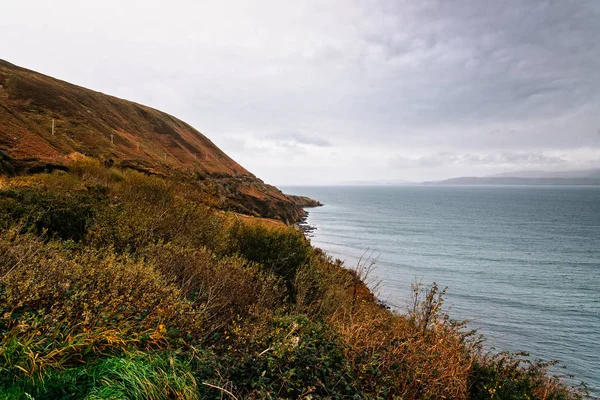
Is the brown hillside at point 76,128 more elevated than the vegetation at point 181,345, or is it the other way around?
the brown hillside at point 76,128

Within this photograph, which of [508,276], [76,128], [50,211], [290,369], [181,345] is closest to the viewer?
[290,369]

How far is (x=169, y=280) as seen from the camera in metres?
6.65

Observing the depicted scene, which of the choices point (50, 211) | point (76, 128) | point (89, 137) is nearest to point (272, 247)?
point (50, 211)

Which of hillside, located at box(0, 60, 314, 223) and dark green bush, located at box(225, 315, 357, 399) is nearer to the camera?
dark green bush, located at box(225, 315, 357, 399)

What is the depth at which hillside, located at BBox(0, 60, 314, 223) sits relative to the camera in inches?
936

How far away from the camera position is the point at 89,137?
45.1m

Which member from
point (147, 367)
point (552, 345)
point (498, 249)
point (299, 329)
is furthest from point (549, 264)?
point (147, 367)

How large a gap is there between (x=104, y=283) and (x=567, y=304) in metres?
36.0

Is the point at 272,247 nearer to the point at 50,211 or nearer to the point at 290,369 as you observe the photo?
the point at 50,211

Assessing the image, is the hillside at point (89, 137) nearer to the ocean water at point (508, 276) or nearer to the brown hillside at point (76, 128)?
the brown hillside at point (76, 128)

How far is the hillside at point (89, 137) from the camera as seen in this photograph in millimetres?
23766

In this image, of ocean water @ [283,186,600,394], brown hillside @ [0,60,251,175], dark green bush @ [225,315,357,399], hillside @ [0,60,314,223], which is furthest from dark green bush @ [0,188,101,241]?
ocean water @ [283,186,600,394]

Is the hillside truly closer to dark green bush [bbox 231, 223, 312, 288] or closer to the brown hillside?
the brown hillside

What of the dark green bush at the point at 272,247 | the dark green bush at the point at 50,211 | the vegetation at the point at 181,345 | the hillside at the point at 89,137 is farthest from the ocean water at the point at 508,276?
the hillside at the point at 89,137
